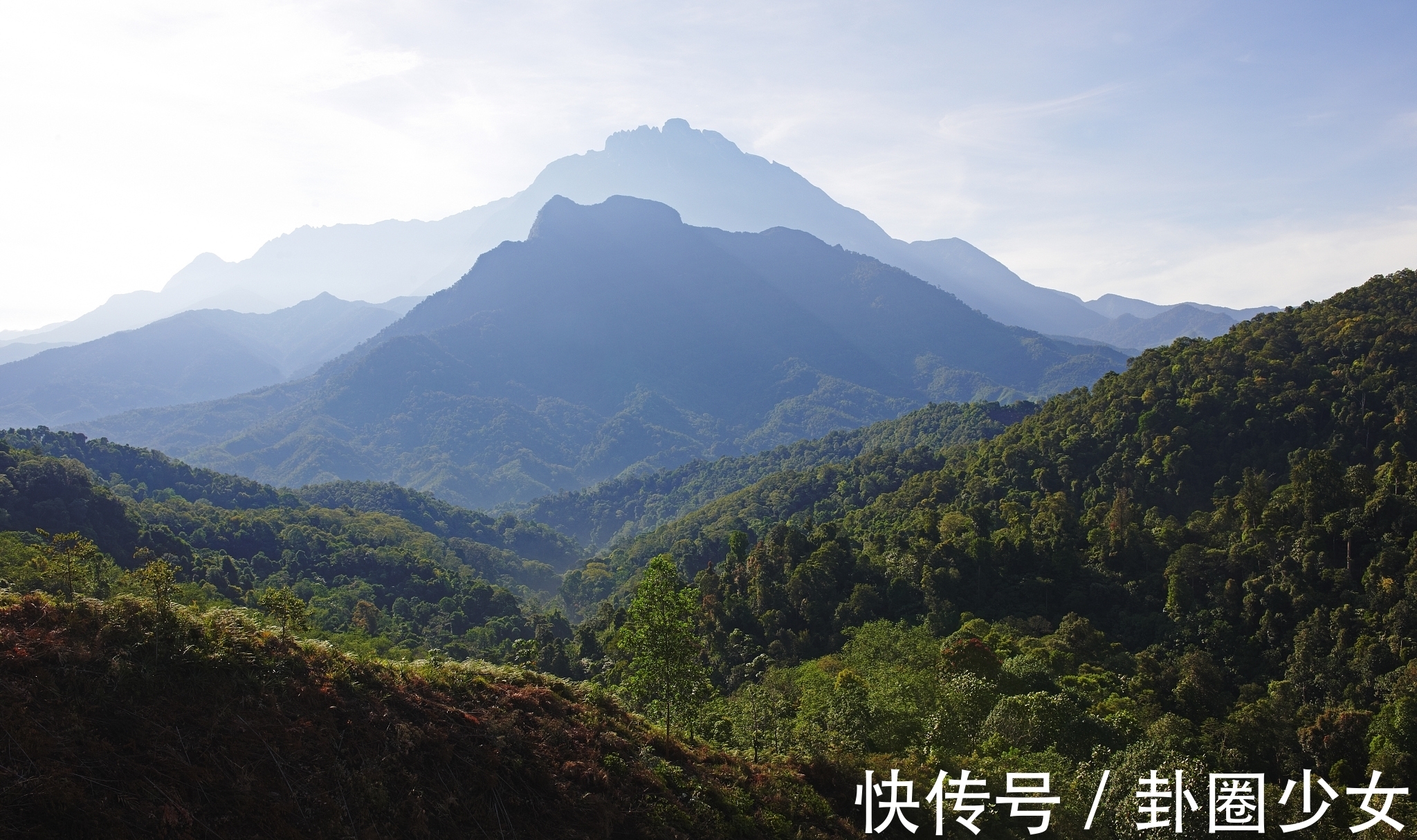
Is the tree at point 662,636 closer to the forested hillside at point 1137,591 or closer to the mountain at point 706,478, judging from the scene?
the forested hillside at point 1137,591

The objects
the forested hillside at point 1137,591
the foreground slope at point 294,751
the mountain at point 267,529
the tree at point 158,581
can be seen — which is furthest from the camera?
the mountain at point 267,529

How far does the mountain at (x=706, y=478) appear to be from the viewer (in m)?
124

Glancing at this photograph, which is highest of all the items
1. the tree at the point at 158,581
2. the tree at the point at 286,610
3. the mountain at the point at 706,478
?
the tree at the point at 158,581

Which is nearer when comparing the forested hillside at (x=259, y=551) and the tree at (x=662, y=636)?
the tree at (x=662, y=636)

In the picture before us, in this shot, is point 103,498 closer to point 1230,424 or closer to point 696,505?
point 1230,424

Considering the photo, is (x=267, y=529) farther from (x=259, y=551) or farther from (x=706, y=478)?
(x=706, y=478)

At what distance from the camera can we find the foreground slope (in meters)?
10.6

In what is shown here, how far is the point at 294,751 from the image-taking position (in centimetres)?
1251

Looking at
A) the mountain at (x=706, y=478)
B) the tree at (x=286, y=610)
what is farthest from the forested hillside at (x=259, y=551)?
the mountain at (x=706, y=478)

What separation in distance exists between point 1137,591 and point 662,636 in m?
35.7

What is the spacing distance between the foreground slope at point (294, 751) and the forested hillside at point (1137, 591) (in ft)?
18.2

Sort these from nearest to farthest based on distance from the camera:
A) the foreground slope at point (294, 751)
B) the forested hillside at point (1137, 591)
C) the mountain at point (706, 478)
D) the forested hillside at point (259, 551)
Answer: the foreground slope at point (294, 751) < the forested hillside at point (1137, 591) < the forested hillside at point (259, 551) < the mountain at point (706, 478)

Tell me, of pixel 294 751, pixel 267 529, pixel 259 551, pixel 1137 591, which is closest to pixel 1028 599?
pixel 1137 591

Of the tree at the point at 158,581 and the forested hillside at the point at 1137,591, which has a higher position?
the tree at the point at 158,581
